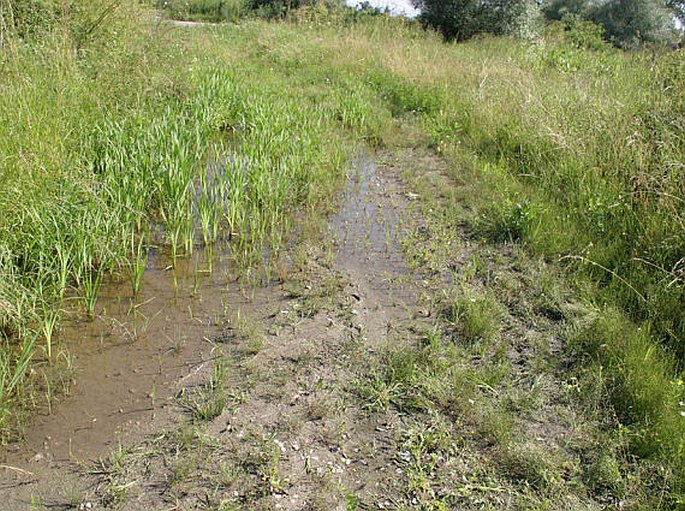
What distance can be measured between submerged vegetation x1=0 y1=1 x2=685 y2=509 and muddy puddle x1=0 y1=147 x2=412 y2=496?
0.49 ft

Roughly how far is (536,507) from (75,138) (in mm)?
4829

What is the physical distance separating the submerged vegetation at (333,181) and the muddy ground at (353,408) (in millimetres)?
81

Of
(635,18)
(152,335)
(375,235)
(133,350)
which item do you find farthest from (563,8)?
(133,350)

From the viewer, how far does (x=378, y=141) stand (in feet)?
28.7

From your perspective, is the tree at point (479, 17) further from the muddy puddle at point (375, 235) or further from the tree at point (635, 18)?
the muddy puddle at point (375, 235)

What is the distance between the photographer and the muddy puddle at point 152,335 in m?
2.93

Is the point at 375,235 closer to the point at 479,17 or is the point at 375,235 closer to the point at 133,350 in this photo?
the point at 133,350

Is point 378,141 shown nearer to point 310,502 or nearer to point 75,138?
point 75,138

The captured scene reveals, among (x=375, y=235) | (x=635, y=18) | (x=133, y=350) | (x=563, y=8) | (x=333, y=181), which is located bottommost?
(x=133, y=350)

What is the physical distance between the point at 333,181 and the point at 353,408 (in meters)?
3.88

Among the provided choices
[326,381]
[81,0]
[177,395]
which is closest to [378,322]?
[326,381]

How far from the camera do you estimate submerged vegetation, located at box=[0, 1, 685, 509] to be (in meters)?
3.40

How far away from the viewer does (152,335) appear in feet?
12.5

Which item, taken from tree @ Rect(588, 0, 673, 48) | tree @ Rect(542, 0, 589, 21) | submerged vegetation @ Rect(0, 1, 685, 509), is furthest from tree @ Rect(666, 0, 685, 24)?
submerged vegetation @ Rect(0, 1, 685, 509)
